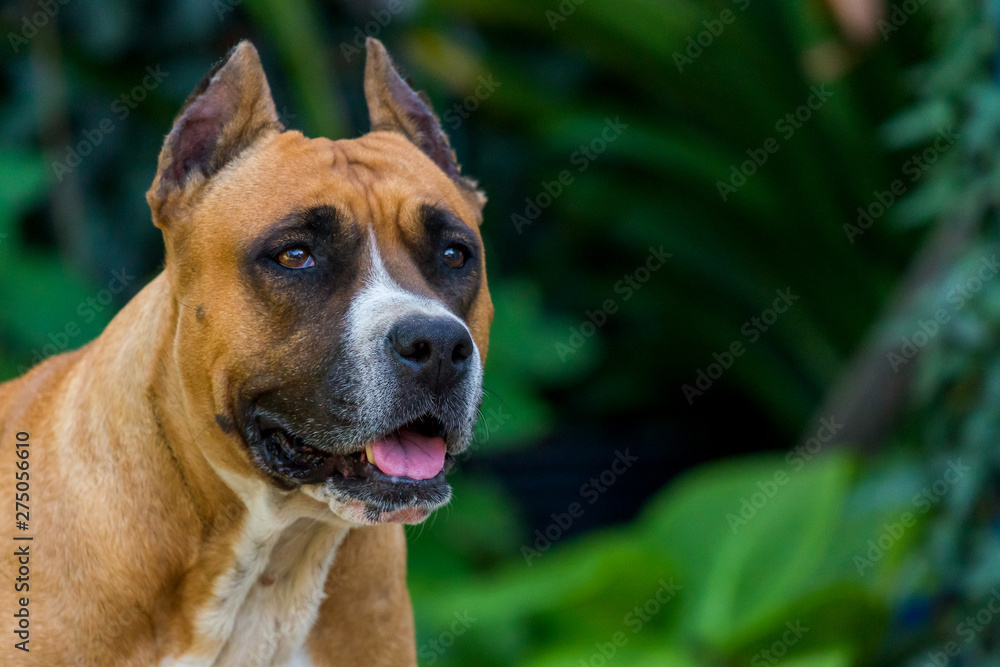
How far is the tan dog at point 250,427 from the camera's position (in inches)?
93.3

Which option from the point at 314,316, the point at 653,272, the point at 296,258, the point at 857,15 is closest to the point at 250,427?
the point at 314,316

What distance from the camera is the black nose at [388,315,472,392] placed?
2314 millimetres

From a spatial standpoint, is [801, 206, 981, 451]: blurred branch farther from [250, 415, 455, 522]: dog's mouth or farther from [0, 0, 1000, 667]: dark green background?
[250, 415, 455, 522]: dog's mouth

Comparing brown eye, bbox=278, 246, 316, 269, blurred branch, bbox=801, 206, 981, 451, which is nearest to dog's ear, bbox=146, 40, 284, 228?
brown eye, bbox=278, 246, 316, 269

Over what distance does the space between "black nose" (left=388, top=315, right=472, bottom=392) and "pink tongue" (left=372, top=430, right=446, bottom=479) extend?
18 centimetres

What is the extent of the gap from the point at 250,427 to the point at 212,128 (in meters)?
0.76

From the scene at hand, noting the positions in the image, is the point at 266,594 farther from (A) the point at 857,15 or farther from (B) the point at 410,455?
(A) the point at 857,15

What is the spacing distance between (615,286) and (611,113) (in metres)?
1.22

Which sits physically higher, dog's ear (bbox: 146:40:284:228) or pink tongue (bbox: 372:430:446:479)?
dog's ear (bbox: 146:40:284:228)

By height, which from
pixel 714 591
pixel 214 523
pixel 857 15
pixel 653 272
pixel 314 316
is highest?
pixel 857 15

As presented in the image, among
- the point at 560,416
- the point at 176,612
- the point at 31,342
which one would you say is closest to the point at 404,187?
the point at 176,612

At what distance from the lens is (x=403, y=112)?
3021 millimetres

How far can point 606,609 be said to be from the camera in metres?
4.50

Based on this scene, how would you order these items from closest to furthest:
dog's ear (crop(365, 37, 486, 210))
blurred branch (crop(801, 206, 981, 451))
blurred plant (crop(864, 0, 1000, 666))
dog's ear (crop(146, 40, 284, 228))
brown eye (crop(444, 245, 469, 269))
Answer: dog's ear (crop(146, 40, 284, 228)) → brown eye (crop(444, 245, 469, 269)) → dog's ear (crop(365, 37, 486, 210)) → blurred plant (crop(864, 0, 1000, 666)) → blurred branch (crop(801, 206, 981, 451))
